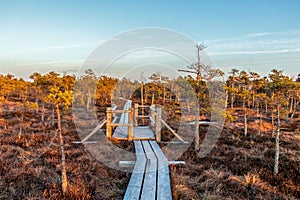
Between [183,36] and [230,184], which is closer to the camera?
[230,184]

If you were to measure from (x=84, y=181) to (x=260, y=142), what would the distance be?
29.0ft

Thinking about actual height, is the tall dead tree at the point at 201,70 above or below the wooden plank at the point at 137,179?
above

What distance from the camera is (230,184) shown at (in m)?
5.20

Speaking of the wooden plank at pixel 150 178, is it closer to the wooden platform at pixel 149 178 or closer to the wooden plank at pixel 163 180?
the wooden platform at pixel 149 178

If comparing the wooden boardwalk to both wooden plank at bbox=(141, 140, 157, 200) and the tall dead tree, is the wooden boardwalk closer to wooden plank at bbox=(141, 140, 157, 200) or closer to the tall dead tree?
wooden plank at bbox=(141, 140, 157, 200)

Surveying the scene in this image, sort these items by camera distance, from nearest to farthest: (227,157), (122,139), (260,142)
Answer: (227,157) → (122,139) → (260,142)

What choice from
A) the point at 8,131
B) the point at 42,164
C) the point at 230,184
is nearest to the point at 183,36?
the point at 230,184

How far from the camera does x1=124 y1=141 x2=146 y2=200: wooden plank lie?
4048mm

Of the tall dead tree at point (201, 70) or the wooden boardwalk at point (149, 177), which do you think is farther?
the tall dead tree at point (201, 70)

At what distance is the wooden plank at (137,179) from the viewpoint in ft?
13.3

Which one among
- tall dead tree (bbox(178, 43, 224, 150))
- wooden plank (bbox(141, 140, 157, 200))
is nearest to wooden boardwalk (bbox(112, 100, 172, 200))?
wooden plank (bbox(141, 140, 157, 200))

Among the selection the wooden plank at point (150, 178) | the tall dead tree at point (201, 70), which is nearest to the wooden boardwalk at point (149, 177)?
the wooden plank at point (150, 178)

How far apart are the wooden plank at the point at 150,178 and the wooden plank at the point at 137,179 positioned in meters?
0.10

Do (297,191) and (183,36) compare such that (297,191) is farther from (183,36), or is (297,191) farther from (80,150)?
(80,150)
